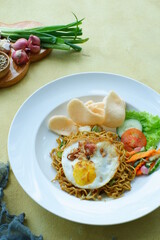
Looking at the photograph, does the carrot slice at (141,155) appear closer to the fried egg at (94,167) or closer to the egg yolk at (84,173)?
the fried egg at (94,167)

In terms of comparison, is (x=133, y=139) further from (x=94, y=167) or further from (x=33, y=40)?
(x=33, y=40)

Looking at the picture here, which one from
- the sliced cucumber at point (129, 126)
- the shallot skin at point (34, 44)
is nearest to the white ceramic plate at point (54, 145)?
the sliced cucumber at point (129, 126)

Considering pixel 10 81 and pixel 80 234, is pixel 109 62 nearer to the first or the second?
pixel 10 81

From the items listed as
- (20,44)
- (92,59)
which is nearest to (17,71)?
(20,44)

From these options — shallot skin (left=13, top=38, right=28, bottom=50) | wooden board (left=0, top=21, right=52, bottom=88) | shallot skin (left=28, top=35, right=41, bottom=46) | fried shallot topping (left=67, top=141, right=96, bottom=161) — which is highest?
shallot skin (left=28, top=35, right=41, bottom=46)

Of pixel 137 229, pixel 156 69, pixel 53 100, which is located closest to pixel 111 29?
pixel 156 69

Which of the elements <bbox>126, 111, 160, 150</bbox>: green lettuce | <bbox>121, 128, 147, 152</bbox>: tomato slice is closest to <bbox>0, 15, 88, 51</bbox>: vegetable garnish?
<bbox>126, 111, 160, 150</bbox>: green lettuce

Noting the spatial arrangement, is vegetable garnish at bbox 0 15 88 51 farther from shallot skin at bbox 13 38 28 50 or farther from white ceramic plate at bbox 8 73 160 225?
white ceramic plate at bbox 8 73 160 225
